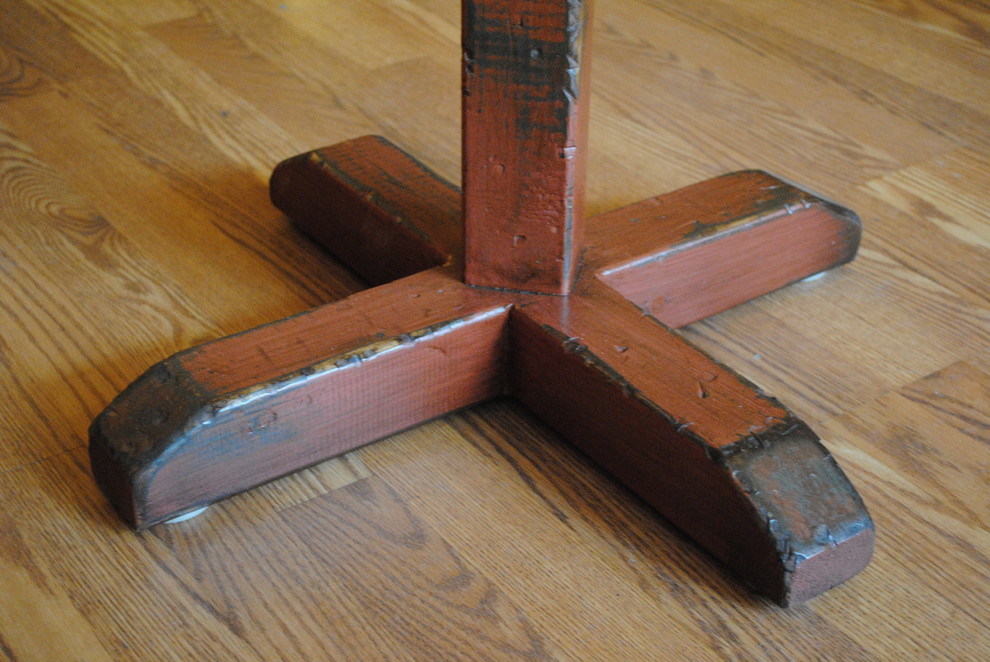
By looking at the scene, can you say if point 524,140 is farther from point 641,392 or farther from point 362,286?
point 362,286

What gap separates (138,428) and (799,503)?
0.42 m

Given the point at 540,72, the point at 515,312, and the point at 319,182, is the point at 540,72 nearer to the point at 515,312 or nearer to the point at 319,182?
the point at 515,312

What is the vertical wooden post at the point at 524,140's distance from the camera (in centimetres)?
77

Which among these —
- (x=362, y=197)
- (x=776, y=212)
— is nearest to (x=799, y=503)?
(x=776, y=212)

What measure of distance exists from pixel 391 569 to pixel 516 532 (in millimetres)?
89

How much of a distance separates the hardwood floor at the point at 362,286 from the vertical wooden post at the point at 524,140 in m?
0.13

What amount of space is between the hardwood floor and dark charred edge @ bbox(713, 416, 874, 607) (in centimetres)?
3

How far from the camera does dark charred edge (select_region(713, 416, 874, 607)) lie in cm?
70

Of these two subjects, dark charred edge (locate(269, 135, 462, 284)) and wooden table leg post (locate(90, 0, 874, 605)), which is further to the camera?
dark charred edge (locate(269, 135, 462, 284))

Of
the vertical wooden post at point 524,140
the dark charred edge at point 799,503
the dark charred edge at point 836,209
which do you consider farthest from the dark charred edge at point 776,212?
the dark charred edge at point 799,503

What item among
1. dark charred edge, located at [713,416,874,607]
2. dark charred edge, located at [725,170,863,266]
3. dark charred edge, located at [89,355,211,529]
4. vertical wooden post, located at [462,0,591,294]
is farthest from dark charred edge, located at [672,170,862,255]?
dark charred edge, located at [89,355,211,529]

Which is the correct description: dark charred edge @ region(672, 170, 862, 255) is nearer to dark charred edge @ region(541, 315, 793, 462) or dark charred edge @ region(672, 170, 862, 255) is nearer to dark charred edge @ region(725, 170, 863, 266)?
dark charred edge @ region(725, 170, 863, 266)

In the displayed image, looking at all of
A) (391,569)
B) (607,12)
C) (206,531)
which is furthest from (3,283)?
(607,12)

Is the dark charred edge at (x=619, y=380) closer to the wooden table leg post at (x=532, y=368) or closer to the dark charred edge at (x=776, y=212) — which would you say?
the wooden table leg post at (x=532, y=368)
